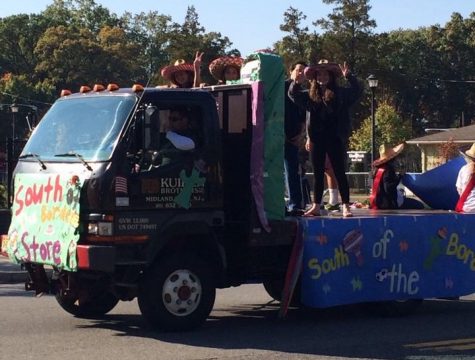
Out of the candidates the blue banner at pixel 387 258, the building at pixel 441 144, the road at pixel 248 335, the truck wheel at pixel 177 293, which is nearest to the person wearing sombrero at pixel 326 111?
the blue banner at pixel 387 258

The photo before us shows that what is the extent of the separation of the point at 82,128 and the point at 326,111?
2.87m

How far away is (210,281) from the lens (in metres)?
9.80

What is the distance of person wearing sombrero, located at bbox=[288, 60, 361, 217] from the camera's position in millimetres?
10891

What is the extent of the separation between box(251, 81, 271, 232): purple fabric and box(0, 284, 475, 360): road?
51.0 inches

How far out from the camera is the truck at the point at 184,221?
30.2ft

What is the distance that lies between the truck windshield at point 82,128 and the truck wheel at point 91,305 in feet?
5.66

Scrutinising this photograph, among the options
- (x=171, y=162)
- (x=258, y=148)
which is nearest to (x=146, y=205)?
(x=171, y=162)

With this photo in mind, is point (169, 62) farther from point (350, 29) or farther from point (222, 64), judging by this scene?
point (222, 64)

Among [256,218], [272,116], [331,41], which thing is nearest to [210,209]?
[256,218]

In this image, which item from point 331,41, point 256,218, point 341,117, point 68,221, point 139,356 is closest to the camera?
point 139,356

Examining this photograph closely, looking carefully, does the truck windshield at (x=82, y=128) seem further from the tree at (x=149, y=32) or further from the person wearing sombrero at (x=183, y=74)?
the tree at (x=149, y=32)

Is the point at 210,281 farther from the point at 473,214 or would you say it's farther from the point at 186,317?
the point at 473,214

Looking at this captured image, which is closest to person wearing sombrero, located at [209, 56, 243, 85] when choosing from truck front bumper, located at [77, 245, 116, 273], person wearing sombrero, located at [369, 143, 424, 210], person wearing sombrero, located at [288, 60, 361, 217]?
person wearing sombrero, located at [288, 60, 361, 217]

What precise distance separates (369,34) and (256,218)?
59076 mm
